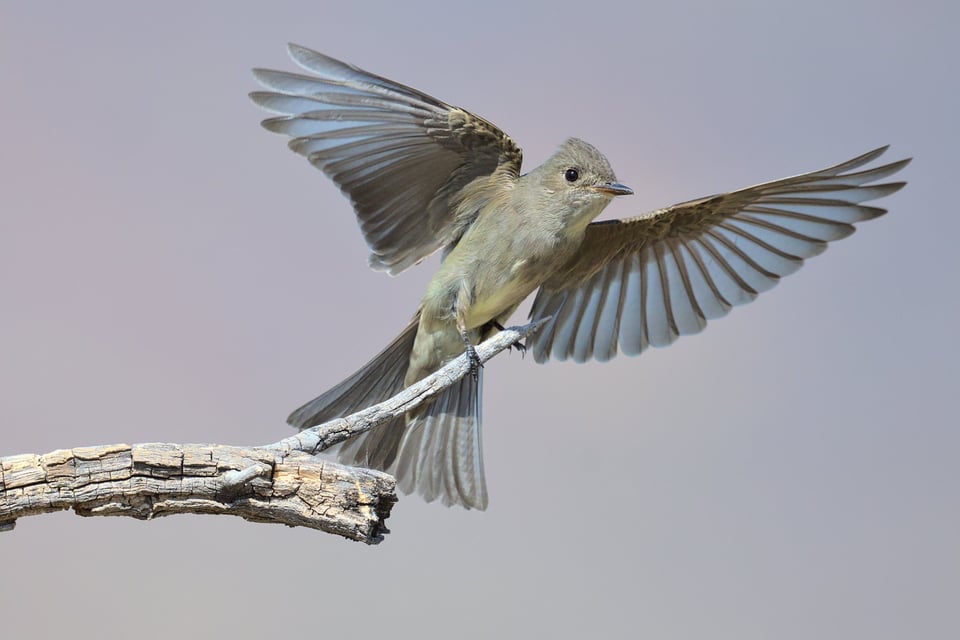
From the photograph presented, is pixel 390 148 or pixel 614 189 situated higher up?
pixel 390 148

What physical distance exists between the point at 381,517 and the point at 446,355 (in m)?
1.23

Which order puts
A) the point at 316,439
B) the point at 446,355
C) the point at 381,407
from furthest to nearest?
the point at 446,355, the point at 381,407, the point at 316,439

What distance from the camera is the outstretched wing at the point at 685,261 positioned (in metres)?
3.82

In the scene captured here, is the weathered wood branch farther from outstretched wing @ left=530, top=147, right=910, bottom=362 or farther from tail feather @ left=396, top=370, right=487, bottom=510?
outstretched wing @ left=530, top=147, right=910, bottom=362

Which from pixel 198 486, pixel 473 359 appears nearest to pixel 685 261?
pixel 473 359

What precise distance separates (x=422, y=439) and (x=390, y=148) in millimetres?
1172

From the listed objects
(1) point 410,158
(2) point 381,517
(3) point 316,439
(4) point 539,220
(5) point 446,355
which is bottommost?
(2) point 381,517

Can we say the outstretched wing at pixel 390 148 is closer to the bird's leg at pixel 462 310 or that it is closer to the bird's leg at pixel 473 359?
the bird's leg at pixel 462 310

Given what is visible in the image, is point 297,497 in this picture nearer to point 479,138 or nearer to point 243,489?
point 243,489

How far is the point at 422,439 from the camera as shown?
385cm

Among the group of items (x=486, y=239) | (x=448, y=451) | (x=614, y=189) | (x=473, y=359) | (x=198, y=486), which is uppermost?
(x=614, y=189)

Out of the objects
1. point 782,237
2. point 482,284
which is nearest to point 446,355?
point 482,284

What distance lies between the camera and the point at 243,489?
2639mm

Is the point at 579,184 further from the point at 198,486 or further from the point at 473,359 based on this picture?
the point at 198,486
